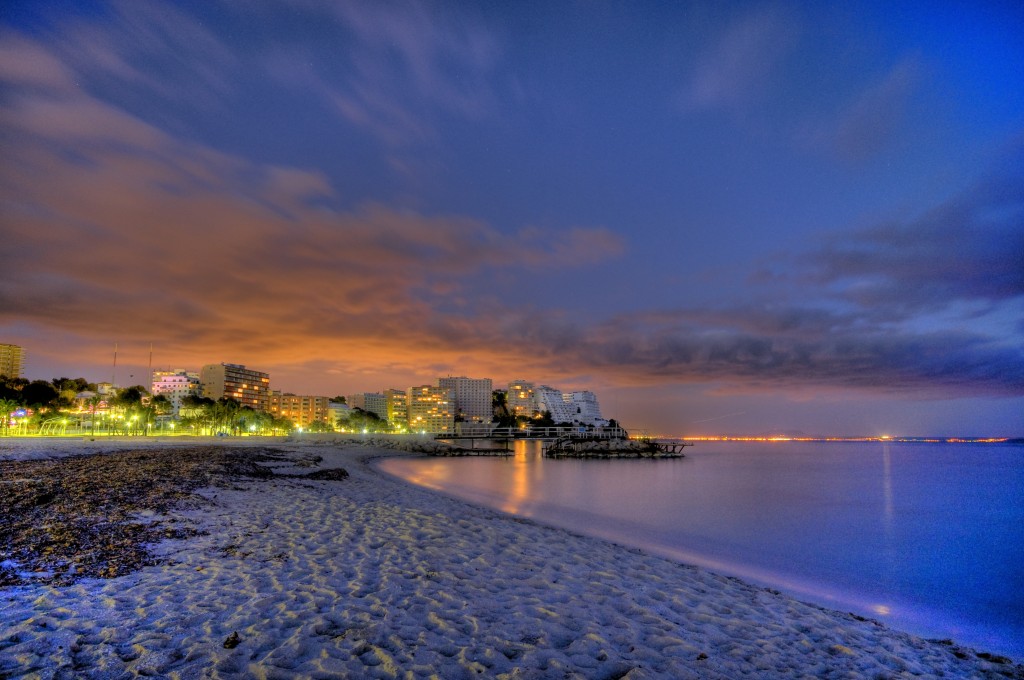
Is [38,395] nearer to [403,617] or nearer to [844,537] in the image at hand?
[403,617]

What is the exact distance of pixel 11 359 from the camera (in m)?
188

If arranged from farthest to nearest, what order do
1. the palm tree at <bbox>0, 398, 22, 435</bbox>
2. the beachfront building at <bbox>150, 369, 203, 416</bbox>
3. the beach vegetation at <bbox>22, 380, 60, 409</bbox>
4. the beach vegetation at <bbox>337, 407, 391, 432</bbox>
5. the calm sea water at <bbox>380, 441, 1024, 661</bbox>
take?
the beachfront building at <bbox>150, 369, 203, 416</bbox> < the beach vegetation at <bbox>337, 407, 391, 432</bbox> < the beach vegetation at <bbox>22, 380, 60, 409</bbox> < the palm tree at <bbox>0, 398, 22, 435</bbox> < the calm sea water at <bbox>380, 441, 1024, 661</bbox>

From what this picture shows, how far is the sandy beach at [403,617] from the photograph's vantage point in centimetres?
478

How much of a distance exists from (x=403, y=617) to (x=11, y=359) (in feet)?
863

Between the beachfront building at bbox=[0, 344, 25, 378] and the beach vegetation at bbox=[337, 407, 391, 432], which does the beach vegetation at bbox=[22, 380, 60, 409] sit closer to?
→ the beach vegetation at bbox=[337, 407, 391, 432]

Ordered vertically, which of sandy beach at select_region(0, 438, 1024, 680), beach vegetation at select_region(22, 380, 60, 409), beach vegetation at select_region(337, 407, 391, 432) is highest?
beach vegetation at select_region(22, 380, 60, 409)

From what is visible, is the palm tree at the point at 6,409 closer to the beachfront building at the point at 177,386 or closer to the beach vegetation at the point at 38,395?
the beach vegetation at the point at 38,395

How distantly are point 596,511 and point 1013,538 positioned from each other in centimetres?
1829

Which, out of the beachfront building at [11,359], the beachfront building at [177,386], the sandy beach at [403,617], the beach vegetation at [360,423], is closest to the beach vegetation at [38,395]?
the sandy beach at [403,617]

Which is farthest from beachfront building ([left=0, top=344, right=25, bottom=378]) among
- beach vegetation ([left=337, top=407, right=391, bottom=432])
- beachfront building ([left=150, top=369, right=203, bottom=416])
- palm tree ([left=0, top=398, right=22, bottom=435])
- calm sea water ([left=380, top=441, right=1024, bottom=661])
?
calm sea water ([left=380, top=441, right=1024, bottom=661])

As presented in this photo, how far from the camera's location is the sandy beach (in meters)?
4.78

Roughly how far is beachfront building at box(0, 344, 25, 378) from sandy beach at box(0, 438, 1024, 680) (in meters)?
244

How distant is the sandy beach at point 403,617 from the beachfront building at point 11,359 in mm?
244212

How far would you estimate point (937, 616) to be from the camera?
36.6ft
